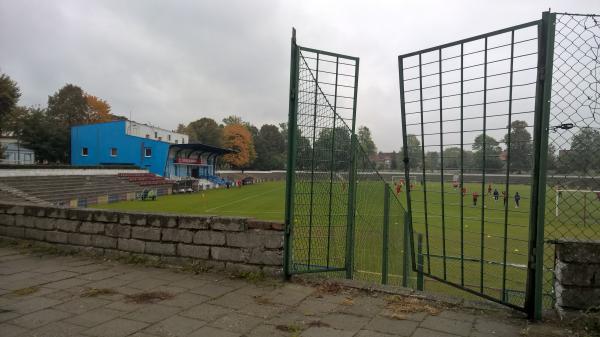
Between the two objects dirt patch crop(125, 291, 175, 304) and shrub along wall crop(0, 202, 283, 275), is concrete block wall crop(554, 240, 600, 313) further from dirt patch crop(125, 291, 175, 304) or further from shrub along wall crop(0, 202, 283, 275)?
dirt patch crop(125, 291, 175, 304)

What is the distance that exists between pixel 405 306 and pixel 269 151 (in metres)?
83.0

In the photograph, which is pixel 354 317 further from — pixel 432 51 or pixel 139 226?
pixel 139 226

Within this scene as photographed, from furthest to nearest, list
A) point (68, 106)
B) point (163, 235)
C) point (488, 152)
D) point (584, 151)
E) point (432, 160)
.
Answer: point (68, 106)
point (163, 235)
point (432, 160)
point (488, 152)
point (584, 151)

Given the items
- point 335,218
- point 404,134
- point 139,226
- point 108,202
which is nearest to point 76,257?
point 139,226

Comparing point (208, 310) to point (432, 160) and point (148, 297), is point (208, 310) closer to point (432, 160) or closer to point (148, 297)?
point (148, 297)

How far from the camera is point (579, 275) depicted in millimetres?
3334

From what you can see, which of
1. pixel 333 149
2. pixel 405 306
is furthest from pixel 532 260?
pixel 333 149

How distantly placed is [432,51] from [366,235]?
3521 mm

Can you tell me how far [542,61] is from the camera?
3.19m

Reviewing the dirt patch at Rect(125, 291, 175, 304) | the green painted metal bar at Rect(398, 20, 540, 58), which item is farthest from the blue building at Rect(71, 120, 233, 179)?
the green painted metal bar at Rect(398, 20, 540, 58)

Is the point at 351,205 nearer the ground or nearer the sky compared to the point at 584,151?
nearer the ground

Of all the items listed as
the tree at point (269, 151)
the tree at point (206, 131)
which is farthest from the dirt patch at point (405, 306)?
the tree at point (269, 151)

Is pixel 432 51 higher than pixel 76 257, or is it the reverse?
pixel 432 51

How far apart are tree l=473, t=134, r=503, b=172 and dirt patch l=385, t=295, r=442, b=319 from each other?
1.43 m
